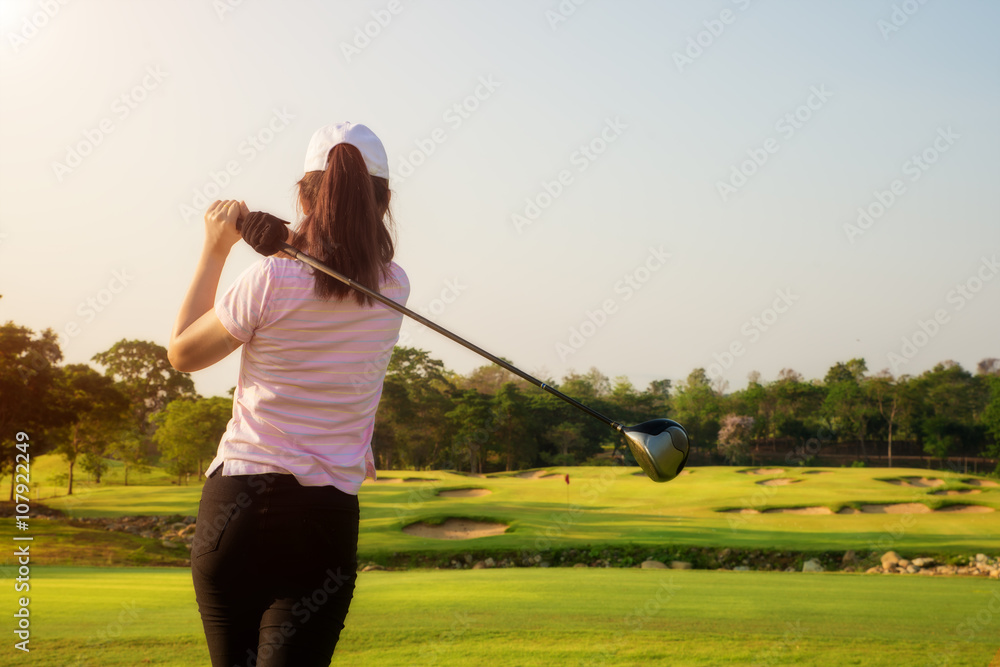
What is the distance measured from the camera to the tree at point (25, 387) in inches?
744

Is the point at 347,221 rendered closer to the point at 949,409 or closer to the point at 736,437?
→ the point at 736,437

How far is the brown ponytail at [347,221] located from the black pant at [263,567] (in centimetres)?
44

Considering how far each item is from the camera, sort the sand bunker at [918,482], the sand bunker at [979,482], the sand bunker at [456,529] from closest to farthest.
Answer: the sand bunker at [456,529] → the sand bunker at [918,482] → the sand bunker at [979,482]

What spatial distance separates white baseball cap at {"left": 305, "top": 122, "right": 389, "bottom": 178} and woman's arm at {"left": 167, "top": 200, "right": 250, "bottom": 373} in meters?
0.19

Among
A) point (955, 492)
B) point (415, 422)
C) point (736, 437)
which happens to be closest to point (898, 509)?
point (955, 492)

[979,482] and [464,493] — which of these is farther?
[979,482]

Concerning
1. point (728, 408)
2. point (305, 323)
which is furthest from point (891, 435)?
point (305, 323)

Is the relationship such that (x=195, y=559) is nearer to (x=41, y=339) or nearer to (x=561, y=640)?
(x=561, y=640)

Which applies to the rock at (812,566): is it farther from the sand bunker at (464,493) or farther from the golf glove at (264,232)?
the golf glove at (264,232)

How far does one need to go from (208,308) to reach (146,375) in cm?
4294

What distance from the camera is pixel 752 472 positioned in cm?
3094

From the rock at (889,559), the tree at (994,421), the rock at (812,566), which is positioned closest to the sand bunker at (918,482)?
the rock at (889,559)

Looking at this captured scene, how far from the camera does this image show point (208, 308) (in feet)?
5.49

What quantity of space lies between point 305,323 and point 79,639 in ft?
15.6
